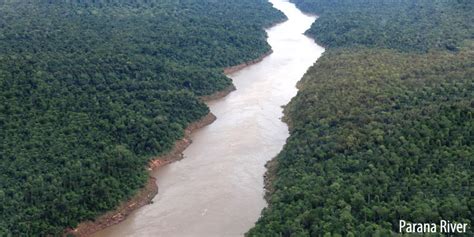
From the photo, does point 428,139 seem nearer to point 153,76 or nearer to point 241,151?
point 241,151

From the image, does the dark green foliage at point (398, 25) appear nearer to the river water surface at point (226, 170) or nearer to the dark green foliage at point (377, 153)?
the dark green foliage at point (377, 153)

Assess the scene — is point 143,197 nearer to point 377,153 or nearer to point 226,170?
point 226,170

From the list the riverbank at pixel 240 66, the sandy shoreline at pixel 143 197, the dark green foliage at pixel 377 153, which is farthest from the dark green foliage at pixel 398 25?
the sandy shoreline at pixel 143 197

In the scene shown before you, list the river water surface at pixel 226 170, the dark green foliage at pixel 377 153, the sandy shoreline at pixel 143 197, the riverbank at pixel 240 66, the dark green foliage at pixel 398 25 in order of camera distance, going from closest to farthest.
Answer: the dark green foliage at pixel 377 153 < the sandy shoreline at pixel 143 197 < the river water surface at pixel 226 170 < the dark green foliage at pixel 398 25 < the riverbank at pixel 240 66

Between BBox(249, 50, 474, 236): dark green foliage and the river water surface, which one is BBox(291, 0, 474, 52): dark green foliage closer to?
BBox(249, 50, 474, 236): dark green foliage

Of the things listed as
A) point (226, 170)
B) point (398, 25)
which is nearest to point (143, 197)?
point (226, 170)

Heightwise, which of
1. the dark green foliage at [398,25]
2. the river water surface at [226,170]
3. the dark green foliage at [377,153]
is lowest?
the river water surface at [226,170]
